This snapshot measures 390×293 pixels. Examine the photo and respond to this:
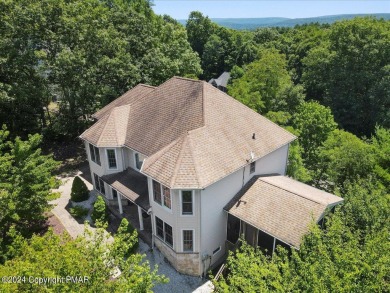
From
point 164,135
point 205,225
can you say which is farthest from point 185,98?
point 205,225

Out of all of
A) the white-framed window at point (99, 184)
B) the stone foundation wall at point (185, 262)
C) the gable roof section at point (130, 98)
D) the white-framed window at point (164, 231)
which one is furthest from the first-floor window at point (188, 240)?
the gable roof section at point (130, 98)

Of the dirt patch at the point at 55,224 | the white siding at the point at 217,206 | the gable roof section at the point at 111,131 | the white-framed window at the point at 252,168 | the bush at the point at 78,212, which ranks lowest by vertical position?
the dirt patch at the point at 55,224

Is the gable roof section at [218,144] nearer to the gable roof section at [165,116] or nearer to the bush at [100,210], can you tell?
the gable roof section at [165,116]

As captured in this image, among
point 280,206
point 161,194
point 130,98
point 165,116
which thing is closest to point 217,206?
point 161,194

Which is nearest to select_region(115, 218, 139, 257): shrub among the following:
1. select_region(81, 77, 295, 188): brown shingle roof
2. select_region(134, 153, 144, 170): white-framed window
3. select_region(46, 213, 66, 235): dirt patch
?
select_region(81, 77, 295, 188): brown shingle roof

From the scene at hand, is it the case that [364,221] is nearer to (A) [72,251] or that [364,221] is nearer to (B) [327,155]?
(B) [327,155]

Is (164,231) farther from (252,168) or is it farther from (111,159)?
(111,159)

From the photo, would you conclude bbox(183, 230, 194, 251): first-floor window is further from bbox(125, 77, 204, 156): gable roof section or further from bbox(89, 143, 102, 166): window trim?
bbox(89, 143, 102, 166): window trim
